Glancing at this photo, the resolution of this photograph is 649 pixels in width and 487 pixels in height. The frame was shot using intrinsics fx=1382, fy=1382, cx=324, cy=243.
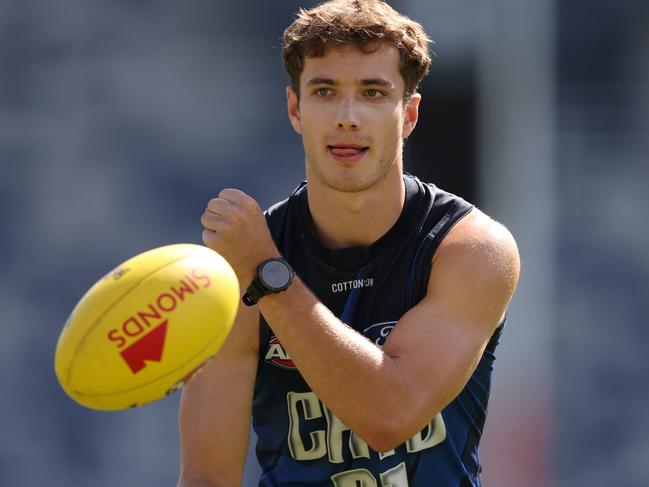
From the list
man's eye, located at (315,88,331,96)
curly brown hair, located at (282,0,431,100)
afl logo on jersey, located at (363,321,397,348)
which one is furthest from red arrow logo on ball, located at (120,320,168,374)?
curly brown hair, located at (282,0,431,100)

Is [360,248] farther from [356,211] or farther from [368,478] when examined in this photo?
[368,478]

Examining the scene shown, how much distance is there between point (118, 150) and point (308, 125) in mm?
5509

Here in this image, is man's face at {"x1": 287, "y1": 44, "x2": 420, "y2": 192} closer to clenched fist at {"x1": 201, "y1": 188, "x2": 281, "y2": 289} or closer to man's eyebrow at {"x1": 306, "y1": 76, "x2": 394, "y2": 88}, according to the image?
man's eyebrow at {"x1": 306, "y1": 76, "x2": 394, "y2": 88}

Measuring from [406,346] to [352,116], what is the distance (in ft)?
2.94

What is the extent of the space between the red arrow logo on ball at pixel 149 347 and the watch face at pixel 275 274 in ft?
1.58

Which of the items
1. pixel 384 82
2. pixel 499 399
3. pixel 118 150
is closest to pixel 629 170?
pixel 499 399

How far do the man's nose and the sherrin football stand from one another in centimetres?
88

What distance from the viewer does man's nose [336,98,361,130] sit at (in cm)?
516

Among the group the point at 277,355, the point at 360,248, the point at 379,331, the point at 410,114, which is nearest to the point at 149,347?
the point at 277,355

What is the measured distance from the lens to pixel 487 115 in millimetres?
11438

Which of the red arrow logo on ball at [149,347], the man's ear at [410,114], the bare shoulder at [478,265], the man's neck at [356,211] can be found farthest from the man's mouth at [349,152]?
the red arrow logo on ball at [149,347]

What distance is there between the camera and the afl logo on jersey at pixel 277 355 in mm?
5299

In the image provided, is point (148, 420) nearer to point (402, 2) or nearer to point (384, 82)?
point (402, 2)

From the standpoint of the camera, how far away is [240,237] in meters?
4.83
